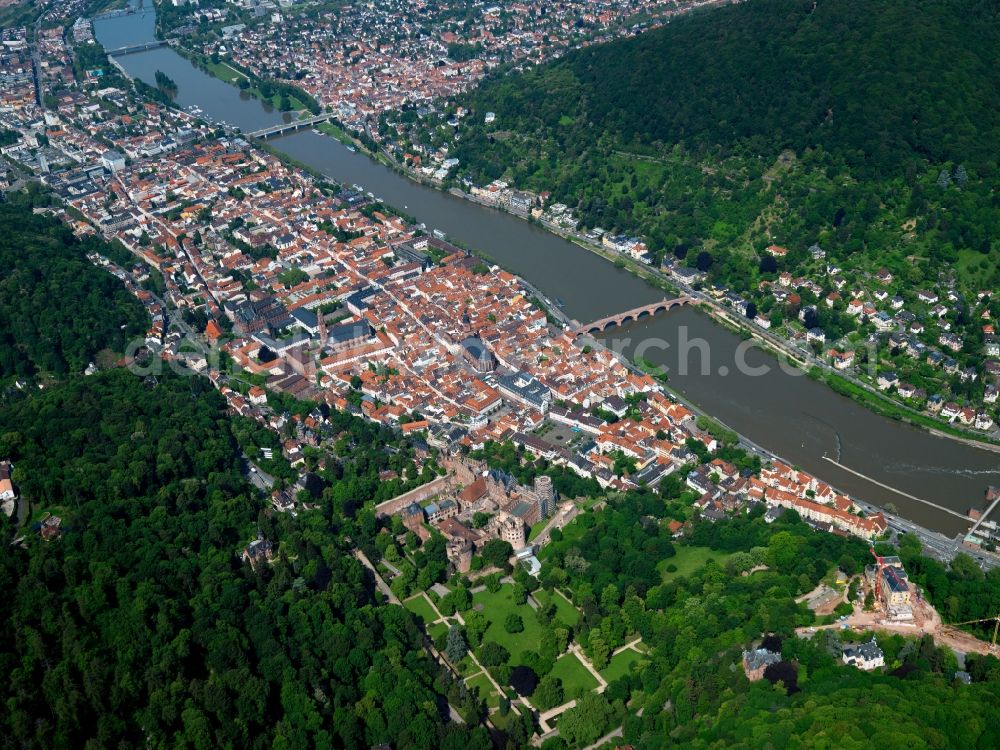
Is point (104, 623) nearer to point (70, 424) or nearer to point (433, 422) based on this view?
point (70, 424)

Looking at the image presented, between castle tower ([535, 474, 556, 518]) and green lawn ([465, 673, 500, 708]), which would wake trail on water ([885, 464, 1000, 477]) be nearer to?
castle tower ([535, 474, 556, 518])

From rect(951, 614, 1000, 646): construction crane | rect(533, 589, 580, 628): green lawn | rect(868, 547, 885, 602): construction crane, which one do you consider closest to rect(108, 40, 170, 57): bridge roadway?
rect(533, 589, 580, 628): green lawn

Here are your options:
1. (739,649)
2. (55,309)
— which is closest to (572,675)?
(739,649)

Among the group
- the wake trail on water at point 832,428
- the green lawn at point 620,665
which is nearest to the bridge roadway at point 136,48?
the wake trail on water at point 832,428

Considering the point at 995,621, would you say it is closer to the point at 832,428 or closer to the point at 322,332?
the point at 832,428

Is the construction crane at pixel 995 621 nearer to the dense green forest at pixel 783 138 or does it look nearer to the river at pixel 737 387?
the river at pixel 737 387
